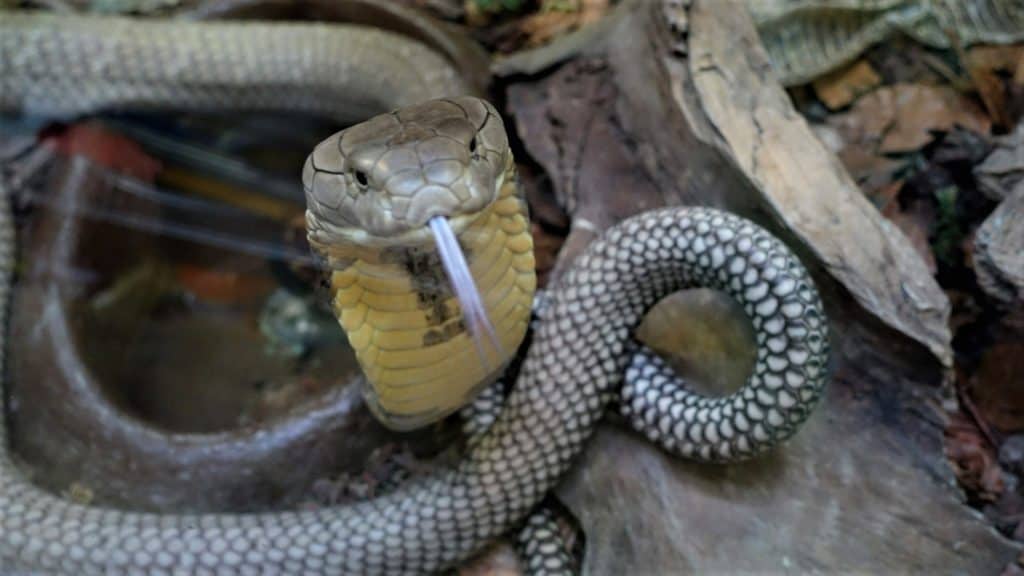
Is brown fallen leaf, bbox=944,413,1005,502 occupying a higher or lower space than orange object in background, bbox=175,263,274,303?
higher

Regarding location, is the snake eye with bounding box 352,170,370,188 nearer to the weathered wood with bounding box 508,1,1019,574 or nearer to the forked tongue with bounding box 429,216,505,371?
Answer: the forked tongue with bounding box 429,216,505,371

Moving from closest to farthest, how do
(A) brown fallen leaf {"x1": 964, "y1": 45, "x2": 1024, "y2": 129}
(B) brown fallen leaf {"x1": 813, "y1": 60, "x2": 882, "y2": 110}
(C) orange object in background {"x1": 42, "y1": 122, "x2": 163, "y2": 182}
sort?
(A) brown fallen leaf {"x1": 964, "y1": 45, "x2": 1024, "y2": 129} < (B) brown fallen leaf {"x1": 813, "y1": 60, "x2": 882, "y2": 110} < (C) orange object in background {"x1": 42, "y1": 122, "x2": 163, "y2": 182}

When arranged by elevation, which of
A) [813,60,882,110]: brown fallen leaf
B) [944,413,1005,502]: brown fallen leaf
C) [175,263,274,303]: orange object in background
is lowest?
[175,263,274,303]: orange object in background

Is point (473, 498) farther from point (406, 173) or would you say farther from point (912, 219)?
point (912, 219)

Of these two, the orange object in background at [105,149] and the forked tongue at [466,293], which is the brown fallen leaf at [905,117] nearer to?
the forked tongue at [466,293]

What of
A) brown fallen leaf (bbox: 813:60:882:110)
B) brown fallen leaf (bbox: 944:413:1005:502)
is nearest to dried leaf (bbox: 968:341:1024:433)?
brown fallen leaf (bbox: 944:413:1005:502)

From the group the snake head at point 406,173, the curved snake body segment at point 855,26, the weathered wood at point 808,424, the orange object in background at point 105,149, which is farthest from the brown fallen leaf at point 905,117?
the orange object in background at point 105,149

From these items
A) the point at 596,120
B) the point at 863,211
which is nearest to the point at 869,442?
the point at 863,211

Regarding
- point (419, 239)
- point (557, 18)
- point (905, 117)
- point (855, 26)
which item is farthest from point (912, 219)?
point (419, 239)

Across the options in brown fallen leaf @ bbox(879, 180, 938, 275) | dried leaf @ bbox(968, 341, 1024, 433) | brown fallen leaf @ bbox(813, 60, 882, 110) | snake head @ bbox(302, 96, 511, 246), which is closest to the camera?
snake head @ bbox(302, 96, 511, 246)
